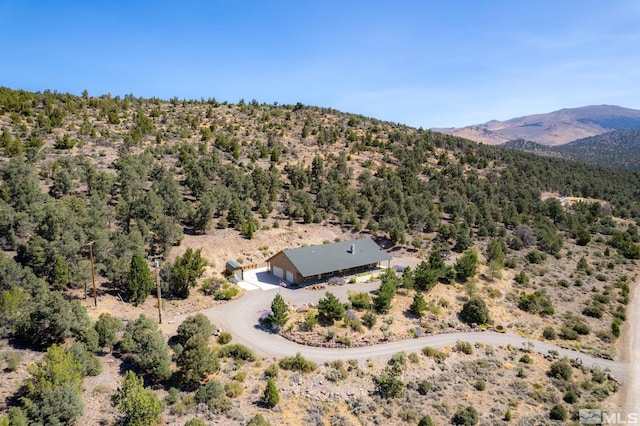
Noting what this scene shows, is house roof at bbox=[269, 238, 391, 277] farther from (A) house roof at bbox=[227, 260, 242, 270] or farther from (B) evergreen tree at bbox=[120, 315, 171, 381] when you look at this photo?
(B) evergreen tree at bbox=[120, 315, 171, 381]

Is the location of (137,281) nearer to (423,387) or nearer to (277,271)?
(277,271)

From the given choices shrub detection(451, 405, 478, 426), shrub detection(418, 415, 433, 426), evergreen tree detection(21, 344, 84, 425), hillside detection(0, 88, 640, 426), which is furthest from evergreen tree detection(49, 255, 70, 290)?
shrub detection(451, 405, 478, 426)

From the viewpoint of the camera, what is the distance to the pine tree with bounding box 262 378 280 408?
26.5 metres

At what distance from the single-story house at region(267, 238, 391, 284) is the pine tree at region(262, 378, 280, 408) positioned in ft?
66.1

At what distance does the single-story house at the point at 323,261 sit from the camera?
1905 inches

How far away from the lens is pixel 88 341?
94.3 feet

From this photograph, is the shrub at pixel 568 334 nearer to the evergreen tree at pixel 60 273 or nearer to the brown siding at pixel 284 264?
the brown siding at pixel 284 264

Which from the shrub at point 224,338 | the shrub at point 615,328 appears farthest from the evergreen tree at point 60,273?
the shrub at point 615,328

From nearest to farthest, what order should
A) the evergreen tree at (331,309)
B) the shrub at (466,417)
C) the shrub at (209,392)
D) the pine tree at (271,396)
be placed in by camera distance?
1. the shrub at (209,392)
2. the pine tree at (271,396)
3. the shrub at (466,417)
4. the evergreen tree at (331,309)

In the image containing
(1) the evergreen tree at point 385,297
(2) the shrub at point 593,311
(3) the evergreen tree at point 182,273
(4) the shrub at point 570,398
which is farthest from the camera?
(2) the shrub at point 593,311

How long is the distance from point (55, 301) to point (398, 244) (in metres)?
51.1

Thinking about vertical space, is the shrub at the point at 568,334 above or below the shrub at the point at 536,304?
below

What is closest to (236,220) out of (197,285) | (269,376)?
(197,285)

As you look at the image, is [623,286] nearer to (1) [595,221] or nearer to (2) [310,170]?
(1) [595,221]
